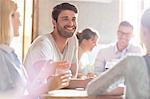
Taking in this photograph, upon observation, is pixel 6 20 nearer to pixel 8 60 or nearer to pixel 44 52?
pixel 8 60

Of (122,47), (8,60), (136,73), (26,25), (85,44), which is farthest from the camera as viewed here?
(26,25)

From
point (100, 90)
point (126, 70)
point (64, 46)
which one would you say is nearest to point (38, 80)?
point (100, 90)

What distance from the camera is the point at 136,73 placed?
1.02m

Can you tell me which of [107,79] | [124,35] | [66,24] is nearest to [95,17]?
[124,35]

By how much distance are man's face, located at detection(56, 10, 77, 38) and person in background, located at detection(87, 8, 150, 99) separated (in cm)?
104

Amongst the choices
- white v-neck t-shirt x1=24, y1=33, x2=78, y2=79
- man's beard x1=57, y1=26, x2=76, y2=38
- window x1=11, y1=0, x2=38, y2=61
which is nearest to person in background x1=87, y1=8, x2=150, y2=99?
white v-neck t-shirt x1=24, y1=33, x2=78, y2=79

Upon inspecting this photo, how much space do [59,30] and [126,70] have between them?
1.10 meters

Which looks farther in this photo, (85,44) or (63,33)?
(85,44)

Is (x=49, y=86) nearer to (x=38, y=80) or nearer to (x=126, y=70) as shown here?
(x=38, y=80)

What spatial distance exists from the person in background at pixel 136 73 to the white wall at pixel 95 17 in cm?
293

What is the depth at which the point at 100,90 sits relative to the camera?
110 cm

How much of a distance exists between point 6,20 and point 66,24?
3.08ft

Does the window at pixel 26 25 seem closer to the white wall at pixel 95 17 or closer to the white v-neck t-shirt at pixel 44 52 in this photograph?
the white wall at pixel 95 17

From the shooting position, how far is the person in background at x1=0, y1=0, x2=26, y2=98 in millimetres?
1134
